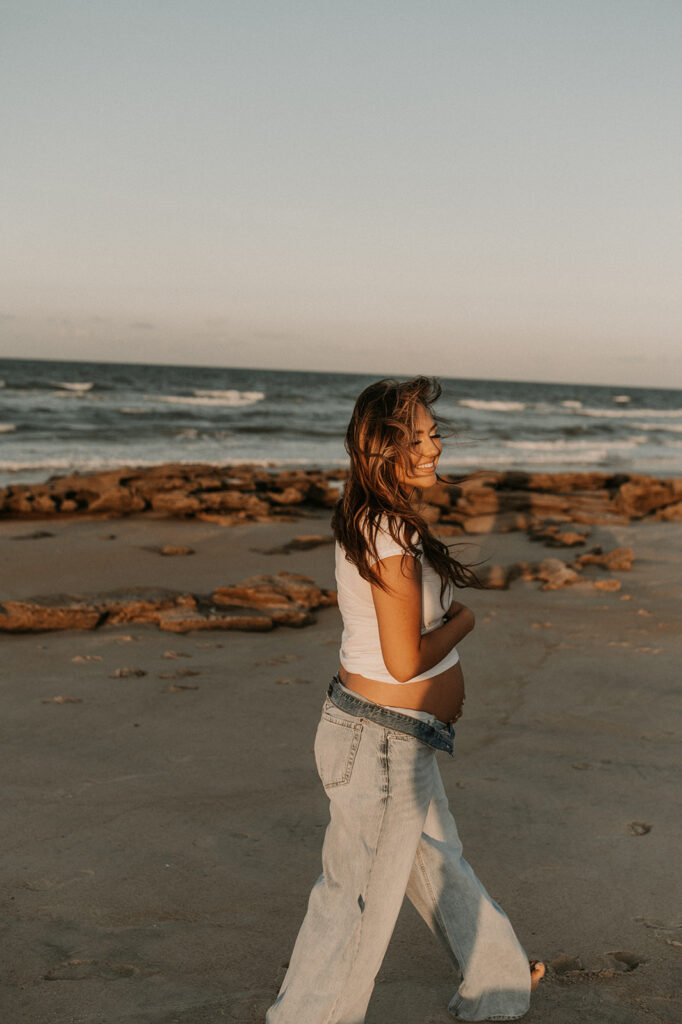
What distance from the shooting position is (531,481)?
47.9 feet

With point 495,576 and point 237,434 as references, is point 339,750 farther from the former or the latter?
point 237,434

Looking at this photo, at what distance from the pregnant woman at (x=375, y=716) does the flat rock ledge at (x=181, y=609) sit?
420cm

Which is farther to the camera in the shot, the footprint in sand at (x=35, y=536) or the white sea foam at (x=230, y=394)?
the white sea foam at (x=230, y=394)

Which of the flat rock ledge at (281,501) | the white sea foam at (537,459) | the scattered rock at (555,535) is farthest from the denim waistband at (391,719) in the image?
the white sea foam at (537,459)

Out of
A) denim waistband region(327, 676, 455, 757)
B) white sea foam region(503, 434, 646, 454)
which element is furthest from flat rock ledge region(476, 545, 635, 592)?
white sea foam region(503, 434, 646, 454)

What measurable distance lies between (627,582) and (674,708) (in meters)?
3.14

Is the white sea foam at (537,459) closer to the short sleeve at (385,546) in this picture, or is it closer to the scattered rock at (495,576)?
the scattered rock at (495,576)

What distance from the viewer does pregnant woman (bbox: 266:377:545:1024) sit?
78.3 inches

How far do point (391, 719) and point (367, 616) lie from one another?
9.8 inches

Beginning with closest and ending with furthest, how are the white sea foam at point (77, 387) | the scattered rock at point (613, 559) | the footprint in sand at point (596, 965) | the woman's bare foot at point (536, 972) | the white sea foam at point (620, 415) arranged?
the woman's bare foot at point (536, 972) → the footprint in sand at point (596, 965) → the scattered rock at point (613, 559) → the white sea foam at point (77, 387) → the white sea foam at point (620, 415)

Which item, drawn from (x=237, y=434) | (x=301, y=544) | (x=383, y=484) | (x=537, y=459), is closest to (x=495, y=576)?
(x=301, y=544)

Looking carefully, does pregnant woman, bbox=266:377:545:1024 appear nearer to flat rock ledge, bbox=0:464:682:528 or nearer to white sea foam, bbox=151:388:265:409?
flat rock ledge, bbox=0:464:682:528

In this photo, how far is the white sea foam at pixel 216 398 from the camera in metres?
41.7

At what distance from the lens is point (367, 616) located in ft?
6.68
